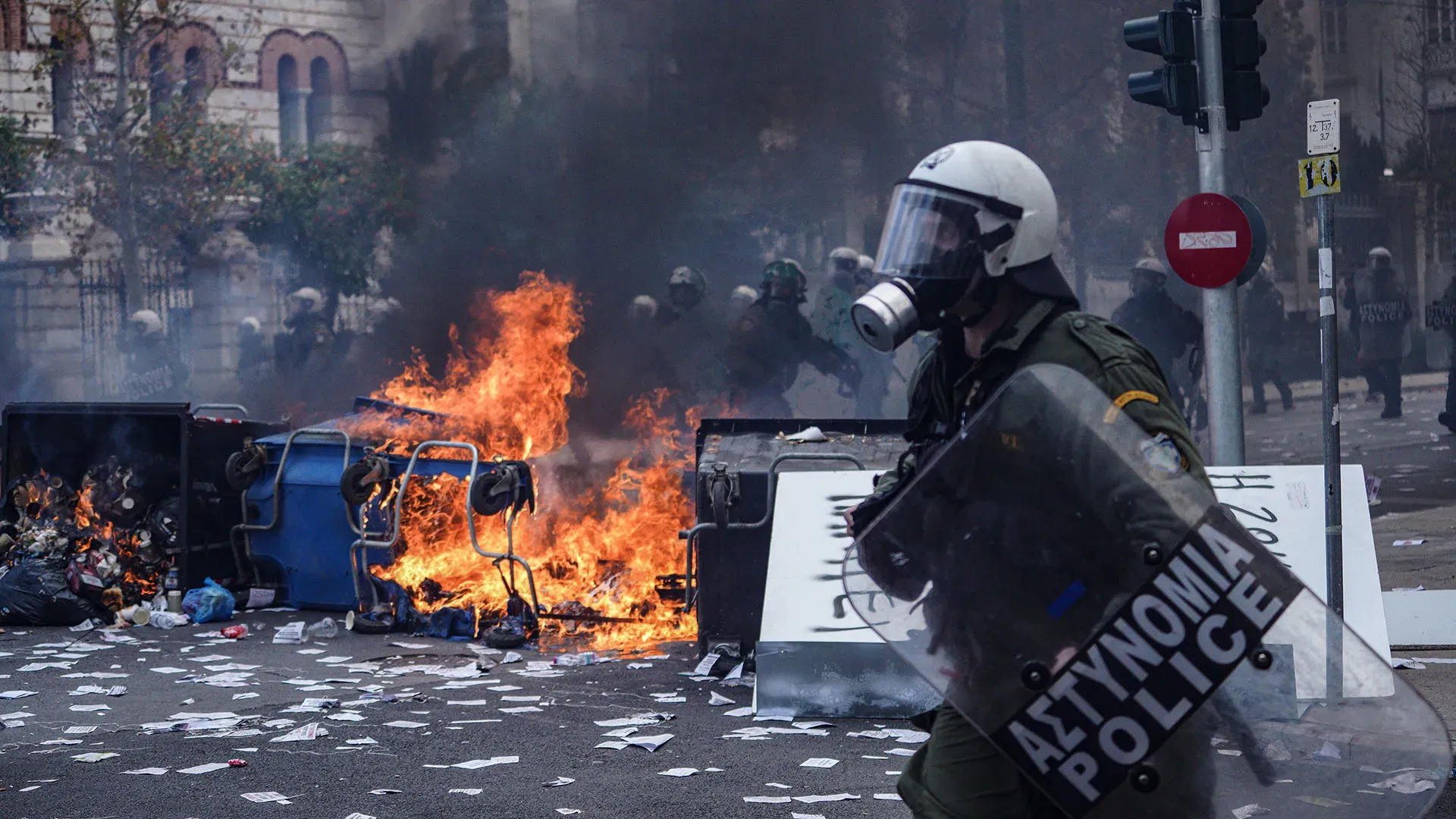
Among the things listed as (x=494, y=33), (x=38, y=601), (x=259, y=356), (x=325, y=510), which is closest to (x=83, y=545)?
(x=38, y=601)

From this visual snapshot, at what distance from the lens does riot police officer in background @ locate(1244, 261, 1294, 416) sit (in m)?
12.6

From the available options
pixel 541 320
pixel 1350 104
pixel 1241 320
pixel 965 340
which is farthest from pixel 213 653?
pixel 1350 104

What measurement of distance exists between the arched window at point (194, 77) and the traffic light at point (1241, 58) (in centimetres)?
1447

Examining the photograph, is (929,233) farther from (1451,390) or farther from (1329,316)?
(1451,390)

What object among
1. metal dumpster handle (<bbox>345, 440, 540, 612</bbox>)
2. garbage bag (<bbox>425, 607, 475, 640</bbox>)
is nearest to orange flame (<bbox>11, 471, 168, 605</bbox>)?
metal dumpster handle (<bbox>345, 440, 540, 612</bbox>)

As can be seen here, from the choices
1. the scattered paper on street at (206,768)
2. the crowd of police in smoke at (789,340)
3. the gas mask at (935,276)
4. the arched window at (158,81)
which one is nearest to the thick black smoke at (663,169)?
the crowd of police in smoke at (789,340)

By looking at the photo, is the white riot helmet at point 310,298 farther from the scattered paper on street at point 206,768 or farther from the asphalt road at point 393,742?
the scattered paper on street at point 206,768

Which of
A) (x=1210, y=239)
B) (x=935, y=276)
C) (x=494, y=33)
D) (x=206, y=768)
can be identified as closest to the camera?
(x=935, y=276)

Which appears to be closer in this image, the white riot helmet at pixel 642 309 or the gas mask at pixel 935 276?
the gas mask at pixel 935 276

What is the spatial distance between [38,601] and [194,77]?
1127 centimetres

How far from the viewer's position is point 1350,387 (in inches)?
457

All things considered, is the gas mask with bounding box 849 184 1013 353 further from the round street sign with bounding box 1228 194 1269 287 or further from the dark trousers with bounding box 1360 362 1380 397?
the dark trousers with bounding box 1360 362 1380 397

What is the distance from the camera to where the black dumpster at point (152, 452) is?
8.98 meters

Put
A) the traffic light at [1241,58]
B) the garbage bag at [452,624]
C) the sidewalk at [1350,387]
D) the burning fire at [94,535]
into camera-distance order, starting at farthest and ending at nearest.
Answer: the sidewalk at [1350,387]
the burning fire at [94,535]
the garbage bag at [452,624]
the traffic light at [1241,58]
